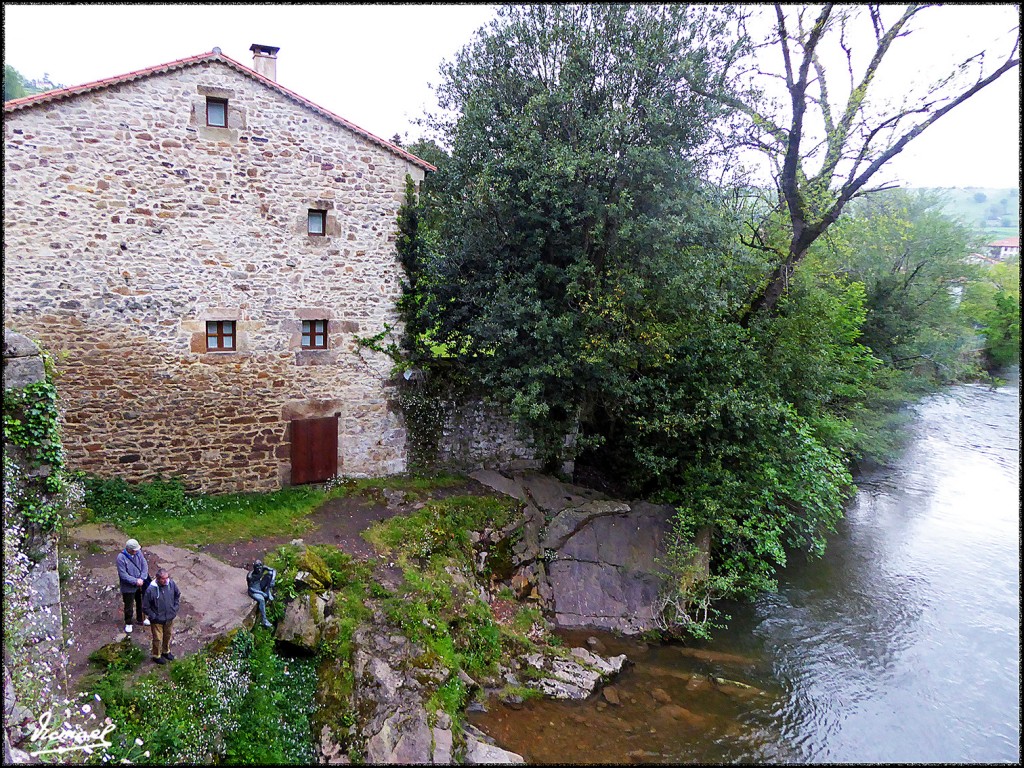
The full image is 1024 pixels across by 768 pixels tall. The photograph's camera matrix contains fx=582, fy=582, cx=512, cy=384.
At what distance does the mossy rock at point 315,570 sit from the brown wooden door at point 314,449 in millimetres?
3937

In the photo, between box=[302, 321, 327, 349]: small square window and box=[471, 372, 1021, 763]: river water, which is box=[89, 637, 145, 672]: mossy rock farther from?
box=[302, 321, 327, 349]: small square window

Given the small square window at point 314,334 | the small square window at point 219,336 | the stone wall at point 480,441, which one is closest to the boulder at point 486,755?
the stone wall at point 480,441

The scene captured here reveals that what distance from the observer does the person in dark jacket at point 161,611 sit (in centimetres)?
730

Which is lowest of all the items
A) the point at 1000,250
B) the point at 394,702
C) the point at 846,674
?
the point at 846,674

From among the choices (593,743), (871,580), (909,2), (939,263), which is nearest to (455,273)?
(593,743)

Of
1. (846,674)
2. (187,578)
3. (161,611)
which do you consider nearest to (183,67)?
(187,578)

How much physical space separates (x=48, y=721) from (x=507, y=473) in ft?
35.1

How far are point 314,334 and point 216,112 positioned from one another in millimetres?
4876

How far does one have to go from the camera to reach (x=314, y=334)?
13.5 meters

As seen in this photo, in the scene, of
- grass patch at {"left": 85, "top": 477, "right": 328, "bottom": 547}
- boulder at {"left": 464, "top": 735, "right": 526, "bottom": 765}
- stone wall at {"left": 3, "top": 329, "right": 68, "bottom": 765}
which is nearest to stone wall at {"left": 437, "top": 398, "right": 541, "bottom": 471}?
grass patch at {"left": 85, "top": 477, "right": 328, "bottom": 547}

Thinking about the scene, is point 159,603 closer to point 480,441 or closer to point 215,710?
point 215,710

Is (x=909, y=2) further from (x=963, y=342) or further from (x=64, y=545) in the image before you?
(x=64, y=545)

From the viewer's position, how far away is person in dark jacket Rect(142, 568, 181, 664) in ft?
23.9

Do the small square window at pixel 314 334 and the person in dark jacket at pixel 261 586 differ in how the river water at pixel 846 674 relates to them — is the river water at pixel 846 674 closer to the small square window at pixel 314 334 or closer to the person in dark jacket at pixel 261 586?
the person in dark jacket at pixel 261 586
